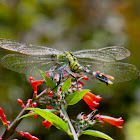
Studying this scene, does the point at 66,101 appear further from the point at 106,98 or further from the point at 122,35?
the point at 122,35

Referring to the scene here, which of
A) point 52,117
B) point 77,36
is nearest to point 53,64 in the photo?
point 52,117

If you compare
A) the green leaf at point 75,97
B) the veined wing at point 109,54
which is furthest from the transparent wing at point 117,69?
the green leaf at point 75,97

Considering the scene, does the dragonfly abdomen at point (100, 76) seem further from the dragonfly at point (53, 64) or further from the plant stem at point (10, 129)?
the plant stem at point (10, 129)

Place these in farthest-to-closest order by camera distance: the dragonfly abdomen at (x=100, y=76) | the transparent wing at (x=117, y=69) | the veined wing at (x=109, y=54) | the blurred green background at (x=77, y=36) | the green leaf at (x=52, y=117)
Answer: the blurred green background at (x=77, y=36), the veined wing at (x=109, y=54), the transparent wing at (x=117, y=69), the dragonfly abdomen at (x=100, y=76), the green leaf at (x=52, y=117)

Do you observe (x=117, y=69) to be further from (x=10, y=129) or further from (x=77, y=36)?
(x=77, y=36)

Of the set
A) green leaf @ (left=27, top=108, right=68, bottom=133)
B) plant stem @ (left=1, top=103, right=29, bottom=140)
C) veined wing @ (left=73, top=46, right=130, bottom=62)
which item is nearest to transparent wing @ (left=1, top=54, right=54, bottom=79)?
veined wing @ (left=73, top=46, right=130, bottom=62)

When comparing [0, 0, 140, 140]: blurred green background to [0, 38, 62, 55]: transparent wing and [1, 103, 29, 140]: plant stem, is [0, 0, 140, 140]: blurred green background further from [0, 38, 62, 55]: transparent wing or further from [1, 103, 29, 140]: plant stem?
[1, 103, 29, 140]: plant stem
